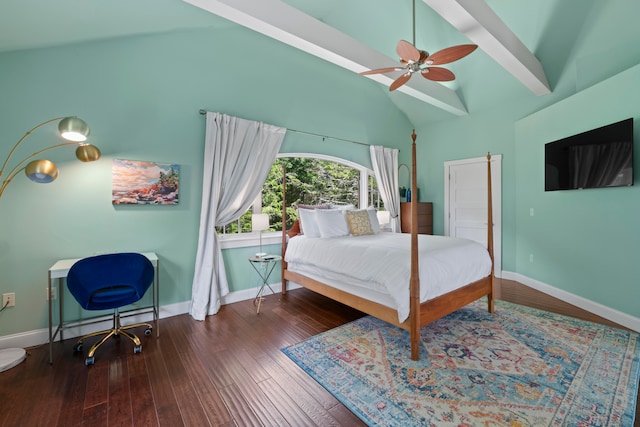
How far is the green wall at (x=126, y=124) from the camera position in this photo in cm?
248

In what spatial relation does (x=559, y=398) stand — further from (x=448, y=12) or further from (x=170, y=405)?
(x=448, y=12)

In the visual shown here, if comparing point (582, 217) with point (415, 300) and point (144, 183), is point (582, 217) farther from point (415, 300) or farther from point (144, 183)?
point (144, 183)

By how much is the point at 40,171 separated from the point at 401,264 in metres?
3.00

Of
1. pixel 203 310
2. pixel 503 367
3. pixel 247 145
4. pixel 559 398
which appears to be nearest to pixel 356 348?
pixel 503 367

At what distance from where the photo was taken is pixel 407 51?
8.03 feet

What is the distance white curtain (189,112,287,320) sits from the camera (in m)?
3.28

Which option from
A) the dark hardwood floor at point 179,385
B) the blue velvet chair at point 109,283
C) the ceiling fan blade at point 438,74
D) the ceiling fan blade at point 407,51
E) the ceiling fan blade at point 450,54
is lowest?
the dark hardwood floor at point 179,385

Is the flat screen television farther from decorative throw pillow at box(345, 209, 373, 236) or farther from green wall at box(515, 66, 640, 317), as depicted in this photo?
decorative throw pillow at box(345, 209, 373, 236)

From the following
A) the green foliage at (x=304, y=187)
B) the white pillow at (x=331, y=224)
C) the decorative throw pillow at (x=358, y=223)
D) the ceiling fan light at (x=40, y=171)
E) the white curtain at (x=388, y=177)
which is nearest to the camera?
the ceiling fan light at (x=40, y=171)

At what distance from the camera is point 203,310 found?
3.14m

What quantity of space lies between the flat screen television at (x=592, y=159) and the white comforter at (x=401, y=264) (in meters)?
1.50

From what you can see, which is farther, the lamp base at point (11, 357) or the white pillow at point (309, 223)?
the white pillow at point (309, 223)

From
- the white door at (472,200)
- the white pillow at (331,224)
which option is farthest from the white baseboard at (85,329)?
the white door at (472,200)

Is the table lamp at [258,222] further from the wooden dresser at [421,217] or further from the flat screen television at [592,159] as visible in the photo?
the flat screen television at [592,159]
